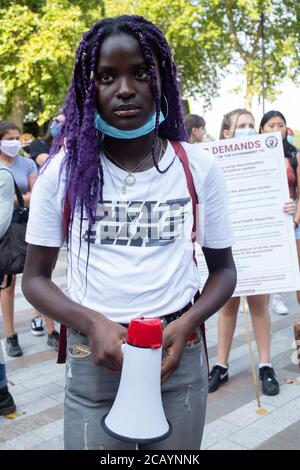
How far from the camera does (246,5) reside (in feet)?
70.3

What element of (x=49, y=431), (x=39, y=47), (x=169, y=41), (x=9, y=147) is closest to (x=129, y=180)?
(x=49, y=431)

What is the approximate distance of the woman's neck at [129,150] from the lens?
1551 mm

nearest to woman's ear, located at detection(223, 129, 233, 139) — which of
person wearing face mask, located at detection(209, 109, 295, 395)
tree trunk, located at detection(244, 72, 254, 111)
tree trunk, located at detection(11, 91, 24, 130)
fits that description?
person wearing face mask, located at detection(209, 109, 295, 395)

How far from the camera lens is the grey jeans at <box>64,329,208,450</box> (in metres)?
1.46

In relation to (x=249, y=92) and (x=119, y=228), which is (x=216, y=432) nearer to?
(x=119, y=228)

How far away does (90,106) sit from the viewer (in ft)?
4.89

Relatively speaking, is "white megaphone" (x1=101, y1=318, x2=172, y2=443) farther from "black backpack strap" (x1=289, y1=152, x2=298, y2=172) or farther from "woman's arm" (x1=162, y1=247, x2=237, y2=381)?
"black backpack strap" (x1=289, y1=152, x2=298, y2=172)

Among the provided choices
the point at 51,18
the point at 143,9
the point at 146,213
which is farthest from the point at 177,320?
the point at 143,9

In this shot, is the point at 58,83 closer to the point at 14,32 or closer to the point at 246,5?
the point at 14,32

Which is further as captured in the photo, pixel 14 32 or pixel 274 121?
pixel 14 32

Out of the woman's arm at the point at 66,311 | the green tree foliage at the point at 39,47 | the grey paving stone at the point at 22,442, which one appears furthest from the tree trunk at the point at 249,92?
the woman's arm at the point at 66,311
